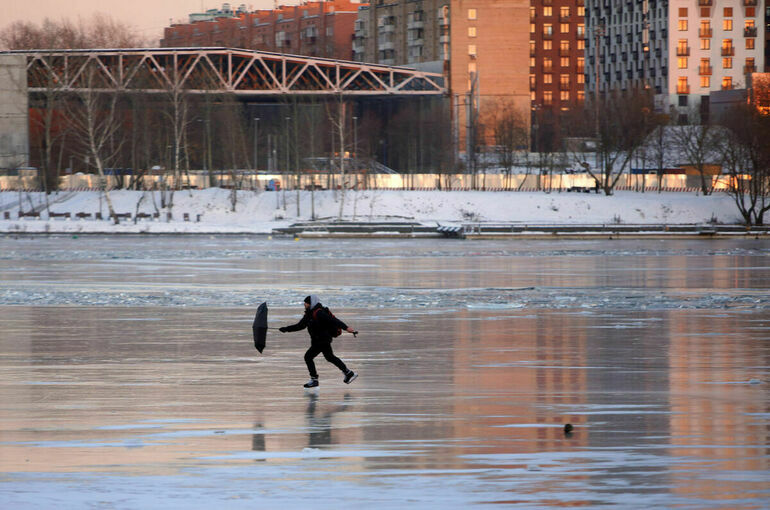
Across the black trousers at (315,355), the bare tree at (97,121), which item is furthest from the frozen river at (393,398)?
the bare tree at (97,121)

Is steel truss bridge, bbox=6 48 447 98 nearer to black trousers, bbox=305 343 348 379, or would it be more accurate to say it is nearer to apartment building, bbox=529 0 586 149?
apartment building, bbox=529 0 586 149

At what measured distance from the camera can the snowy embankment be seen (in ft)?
265

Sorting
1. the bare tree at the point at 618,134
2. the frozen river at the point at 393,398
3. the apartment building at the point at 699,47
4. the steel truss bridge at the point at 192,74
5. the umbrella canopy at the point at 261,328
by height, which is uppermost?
the apartment building at the point at 699,47

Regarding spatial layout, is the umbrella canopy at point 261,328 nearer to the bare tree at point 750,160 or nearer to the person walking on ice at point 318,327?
the person walking on ice at point 318,327

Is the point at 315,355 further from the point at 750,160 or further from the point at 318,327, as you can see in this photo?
the point at 750,160

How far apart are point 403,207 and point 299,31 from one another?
102m

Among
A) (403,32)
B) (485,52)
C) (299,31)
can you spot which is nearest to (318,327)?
(485,52)

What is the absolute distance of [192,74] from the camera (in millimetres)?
116375

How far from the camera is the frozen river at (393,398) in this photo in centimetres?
968

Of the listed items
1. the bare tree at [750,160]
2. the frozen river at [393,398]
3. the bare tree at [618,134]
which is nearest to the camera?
the frozen river at [393,398]

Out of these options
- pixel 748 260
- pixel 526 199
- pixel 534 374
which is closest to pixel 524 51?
pixel 526 199

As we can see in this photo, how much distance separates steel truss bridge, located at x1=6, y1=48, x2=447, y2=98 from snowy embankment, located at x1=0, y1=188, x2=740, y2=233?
8709 millimetres

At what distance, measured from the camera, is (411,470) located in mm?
10227

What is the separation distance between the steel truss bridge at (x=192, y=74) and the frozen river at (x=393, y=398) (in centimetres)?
6241
